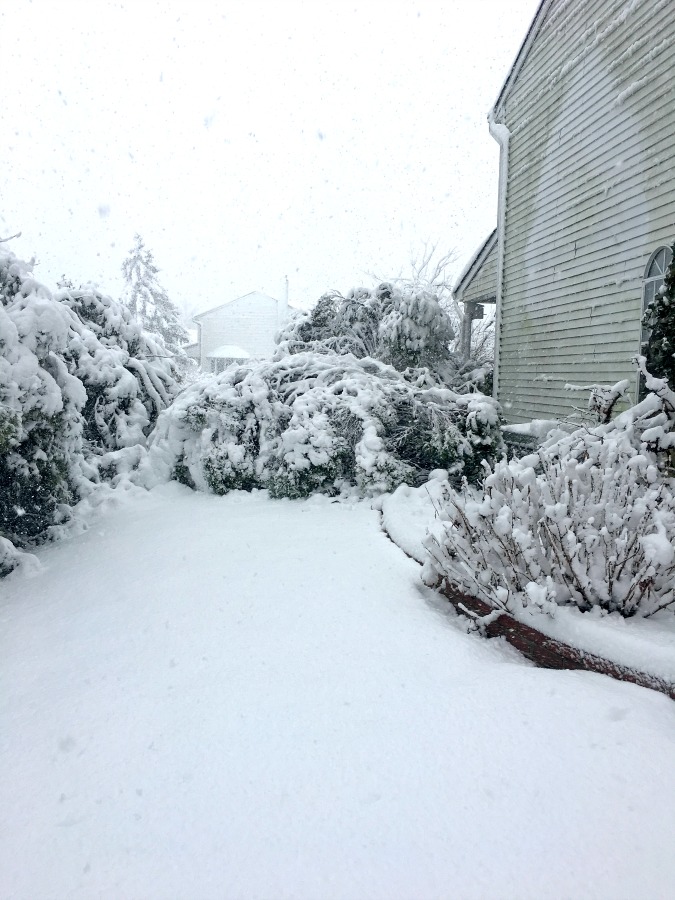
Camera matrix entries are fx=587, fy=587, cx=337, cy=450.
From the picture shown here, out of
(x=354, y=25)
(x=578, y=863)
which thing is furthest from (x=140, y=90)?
(x=578, y=863)

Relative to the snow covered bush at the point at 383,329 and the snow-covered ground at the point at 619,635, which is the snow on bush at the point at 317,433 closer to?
the snow covered bush at the point at 383,329

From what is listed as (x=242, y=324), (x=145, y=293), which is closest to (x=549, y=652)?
(x=242, y=324)

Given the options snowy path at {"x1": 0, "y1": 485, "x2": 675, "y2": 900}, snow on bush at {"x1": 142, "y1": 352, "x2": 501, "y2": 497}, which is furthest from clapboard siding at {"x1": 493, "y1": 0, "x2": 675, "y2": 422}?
snowy path at {"x1": 0, "y1": 485, "x2": 675, "y2": 900}

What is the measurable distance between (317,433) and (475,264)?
720 centimetres

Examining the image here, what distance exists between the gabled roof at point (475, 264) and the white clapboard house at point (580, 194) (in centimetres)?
130

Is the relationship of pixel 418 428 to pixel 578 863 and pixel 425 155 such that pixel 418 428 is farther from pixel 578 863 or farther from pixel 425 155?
pixel 425 155

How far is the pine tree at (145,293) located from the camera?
36.6 meters

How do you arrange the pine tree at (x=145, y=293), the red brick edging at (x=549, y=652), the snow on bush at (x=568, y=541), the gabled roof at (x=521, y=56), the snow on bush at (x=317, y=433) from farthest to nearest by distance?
the pine tree at (x=145, y=293) < the gabled roof at (x=521, y=56) < the snow on bush at (x=317, y=433) < the snow on bush at (x=568, y=541) < the red brick edging at (x=549, y=652)

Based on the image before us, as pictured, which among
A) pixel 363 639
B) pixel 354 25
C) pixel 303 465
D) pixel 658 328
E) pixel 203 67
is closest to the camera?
pixel 363 639

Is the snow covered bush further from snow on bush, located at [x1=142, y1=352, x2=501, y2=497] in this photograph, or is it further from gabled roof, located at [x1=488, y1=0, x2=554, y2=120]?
gabled roof, located at [x1=488, y1=0, x2=554, y2=120]

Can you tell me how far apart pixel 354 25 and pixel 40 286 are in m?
71.4

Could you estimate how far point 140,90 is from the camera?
42.1 meters

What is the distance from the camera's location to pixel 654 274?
21.7 ft

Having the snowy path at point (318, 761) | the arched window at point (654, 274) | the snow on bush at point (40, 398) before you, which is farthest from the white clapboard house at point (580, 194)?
the snow on bush at point (40, 398)
